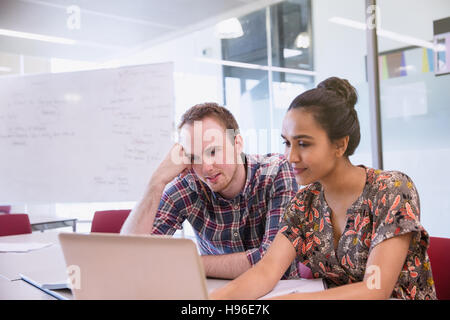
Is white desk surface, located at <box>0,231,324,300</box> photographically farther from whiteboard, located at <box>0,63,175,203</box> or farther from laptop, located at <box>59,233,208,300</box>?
whiteboard, located at <box>0,63,175,203</box>

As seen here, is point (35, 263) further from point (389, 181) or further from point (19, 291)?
point (389, 181)

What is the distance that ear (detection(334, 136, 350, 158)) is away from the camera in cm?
129

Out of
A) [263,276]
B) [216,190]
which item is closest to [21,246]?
[216,190]

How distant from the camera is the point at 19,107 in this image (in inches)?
144

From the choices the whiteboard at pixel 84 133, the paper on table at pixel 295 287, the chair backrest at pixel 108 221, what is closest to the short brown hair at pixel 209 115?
the paper on table at pixel 295 287

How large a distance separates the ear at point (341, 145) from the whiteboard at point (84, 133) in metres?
2.15

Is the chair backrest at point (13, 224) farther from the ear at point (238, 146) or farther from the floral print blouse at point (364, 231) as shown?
the floral print blouse at point (364, 231)

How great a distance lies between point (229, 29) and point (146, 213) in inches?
123

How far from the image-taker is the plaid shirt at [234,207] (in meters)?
1.76

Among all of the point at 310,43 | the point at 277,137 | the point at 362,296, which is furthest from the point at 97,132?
the point at 362,296

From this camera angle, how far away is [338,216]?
4.37 ft

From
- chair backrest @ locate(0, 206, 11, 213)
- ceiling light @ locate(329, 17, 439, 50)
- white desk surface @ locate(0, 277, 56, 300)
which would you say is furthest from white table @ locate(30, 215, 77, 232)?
ceiling light @ locate(329, 17, 439, 50)

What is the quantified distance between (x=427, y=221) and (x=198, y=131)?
2.13m

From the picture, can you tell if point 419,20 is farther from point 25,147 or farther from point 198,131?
point 25,147
